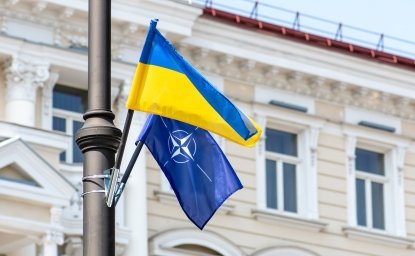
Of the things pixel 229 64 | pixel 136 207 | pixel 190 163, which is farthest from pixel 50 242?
pixel 190 163

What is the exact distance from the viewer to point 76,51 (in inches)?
1103

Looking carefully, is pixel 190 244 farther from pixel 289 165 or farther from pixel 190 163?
pixel 190 163

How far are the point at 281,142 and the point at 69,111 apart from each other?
4.85 metres

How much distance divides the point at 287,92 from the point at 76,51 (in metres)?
4.85

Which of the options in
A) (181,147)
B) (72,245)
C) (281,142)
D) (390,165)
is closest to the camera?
(181,147)

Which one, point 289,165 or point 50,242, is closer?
point 50,242

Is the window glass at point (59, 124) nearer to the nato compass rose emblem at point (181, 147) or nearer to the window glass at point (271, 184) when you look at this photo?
the window glass at point (271, 184)

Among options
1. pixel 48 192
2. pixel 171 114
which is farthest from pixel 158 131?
pixel 48 192

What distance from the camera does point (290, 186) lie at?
103 feet

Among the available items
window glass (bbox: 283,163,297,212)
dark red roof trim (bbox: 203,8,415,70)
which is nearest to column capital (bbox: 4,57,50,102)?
dark red roof trim (bbox: 203,8,415,70)

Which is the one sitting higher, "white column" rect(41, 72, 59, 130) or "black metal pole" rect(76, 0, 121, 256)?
"white column" rect(41, 72, 59, 130)

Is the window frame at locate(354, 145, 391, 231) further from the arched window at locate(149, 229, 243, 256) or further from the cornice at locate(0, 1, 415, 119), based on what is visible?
the arched window at locate(149, 229, 243, 256)

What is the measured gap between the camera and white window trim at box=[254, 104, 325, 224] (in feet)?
101

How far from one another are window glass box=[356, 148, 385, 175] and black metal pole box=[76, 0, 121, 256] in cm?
1913
